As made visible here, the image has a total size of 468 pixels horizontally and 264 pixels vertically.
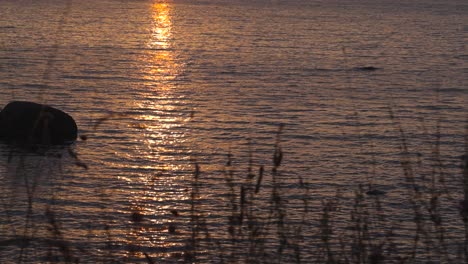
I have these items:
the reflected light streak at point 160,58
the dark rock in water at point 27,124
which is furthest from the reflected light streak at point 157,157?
the dark rock in water at point 27,124

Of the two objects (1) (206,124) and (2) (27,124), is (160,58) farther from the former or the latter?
(2) (27,124)

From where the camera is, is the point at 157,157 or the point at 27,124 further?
the point at 157,157

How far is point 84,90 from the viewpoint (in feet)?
115

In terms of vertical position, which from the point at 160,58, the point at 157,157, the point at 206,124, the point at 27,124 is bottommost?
the point at 160,58

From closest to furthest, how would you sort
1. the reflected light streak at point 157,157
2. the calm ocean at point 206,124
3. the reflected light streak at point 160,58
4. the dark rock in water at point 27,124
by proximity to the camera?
the calm ocean at point 206,124 < the reflected light streak at point 157,157 < the dark rock in water at point 27,124 < the reflected light streak at point 160,58

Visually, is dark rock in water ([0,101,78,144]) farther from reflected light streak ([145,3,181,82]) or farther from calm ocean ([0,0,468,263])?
reflected light streak ([145,3,181,82])

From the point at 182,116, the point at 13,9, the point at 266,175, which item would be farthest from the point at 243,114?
the point at 13,9

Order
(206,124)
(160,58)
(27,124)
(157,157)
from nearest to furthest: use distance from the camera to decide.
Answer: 1. (27,124)
2. (157,157)
3. (206,124)
4. (160,58)

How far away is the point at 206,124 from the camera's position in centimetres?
2814

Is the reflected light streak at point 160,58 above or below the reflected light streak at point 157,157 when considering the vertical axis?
below

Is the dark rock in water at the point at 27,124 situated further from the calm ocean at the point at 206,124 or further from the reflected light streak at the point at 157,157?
the reflected light streak at the point at 157,157

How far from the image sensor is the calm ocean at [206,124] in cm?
1278

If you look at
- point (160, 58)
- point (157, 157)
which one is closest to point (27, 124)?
point (157, 157)

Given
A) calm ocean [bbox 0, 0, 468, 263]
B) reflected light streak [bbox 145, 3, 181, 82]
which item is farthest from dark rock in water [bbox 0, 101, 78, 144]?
reflected light streak [bbox 145, 3, 181, 82]
